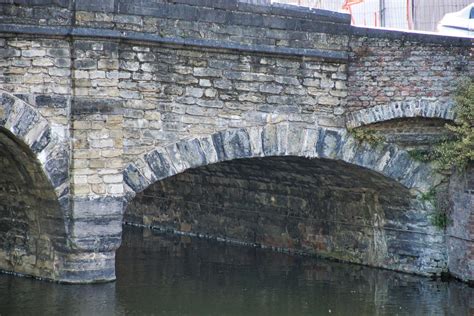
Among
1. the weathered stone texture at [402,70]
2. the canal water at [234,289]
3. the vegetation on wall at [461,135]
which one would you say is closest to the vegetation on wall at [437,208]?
the vegetation on wall at [461,135]

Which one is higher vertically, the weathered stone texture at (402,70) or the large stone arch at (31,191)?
the weathered stone texture at (402,70)

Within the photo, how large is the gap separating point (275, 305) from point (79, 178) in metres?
2.74

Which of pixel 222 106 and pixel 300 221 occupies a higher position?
pixel 222 106

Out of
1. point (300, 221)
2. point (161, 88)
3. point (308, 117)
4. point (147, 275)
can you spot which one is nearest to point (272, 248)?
point (300, 221)

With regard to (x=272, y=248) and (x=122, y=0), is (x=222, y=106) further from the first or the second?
(x=272, y=248)

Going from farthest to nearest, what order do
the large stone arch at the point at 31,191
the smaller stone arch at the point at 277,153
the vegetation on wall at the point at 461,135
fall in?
the vegetation on wall at the point at 461,135
the smaller stone arch at the point at 277,153
the large stone arch at the point at 31,191

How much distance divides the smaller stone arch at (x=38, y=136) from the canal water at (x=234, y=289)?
4.17ft

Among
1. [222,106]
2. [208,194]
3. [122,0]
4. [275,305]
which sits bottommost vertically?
[275,305]

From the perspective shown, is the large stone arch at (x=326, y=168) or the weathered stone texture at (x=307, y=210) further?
the weathered stone texture at (x=307, y=210)

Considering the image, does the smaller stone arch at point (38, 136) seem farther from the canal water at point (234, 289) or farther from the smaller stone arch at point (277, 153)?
the canal water at point (234, 289)

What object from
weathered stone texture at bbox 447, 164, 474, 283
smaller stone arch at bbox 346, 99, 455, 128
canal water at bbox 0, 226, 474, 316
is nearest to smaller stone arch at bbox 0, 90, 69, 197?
canal water at bbox 0, 226, 474, 316

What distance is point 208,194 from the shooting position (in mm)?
17172

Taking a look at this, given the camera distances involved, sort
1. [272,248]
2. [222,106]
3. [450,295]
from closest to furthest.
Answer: [222,106]
[450,295]
[272,248]

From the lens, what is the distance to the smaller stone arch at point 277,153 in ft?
39.7
